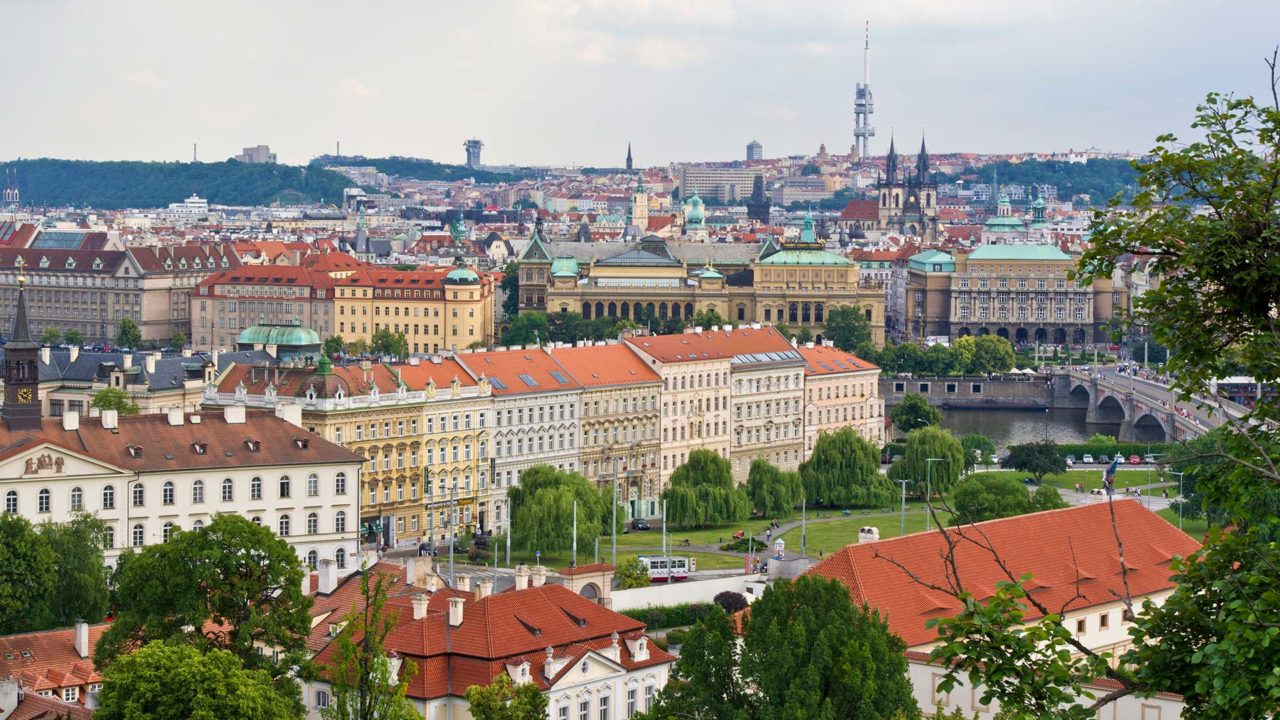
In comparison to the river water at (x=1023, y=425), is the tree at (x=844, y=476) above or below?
above

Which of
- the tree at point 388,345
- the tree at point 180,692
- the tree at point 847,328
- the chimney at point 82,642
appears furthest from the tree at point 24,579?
the tree at point 847,328

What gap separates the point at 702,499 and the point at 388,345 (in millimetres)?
73566

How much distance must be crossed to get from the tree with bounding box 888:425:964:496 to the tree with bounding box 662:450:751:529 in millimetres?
8412

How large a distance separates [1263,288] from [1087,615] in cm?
3475

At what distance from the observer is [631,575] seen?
232ft

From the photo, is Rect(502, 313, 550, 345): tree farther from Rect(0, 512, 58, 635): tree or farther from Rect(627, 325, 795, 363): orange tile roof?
Rect(0, 512, 58, 635): tree

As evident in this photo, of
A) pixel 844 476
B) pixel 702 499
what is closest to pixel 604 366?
pixel 844 476

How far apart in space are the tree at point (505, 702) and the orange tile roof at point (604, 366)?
2062 inches

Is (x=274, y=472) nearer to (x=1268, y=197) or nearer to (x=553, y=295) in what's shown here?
(x=1268, y=197)

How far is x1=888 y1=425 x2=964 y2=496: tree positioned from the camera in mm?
98625

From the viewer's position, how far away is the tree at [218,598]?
46906mm

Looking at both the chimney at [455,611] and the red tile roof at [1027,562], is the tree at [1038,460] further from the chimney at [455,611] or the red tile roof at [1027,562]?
the chimney at [455,611]

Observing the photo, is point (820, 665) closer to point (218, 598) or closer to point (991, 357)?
point (218, 598)

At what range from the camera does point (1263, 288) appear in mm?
19422
